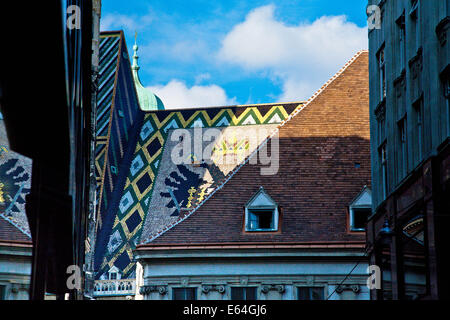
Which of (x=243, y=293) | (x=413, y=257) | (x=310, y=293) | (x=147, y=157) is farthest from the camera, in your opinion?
(x=147, y=157)

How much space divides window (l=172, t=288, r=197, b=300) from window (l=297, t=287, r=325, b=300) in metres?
2.91

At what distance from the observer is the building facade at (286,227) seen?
2409cm

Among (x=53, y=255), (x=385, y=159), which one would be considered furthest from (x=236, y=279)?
(x=53, y=255)

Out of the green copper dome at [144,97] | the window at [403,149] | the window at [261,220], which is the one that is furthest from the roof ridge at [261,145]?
the green copper dome at [144,97]

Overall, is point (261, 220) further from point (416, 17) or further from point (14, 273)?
point (14, 273)

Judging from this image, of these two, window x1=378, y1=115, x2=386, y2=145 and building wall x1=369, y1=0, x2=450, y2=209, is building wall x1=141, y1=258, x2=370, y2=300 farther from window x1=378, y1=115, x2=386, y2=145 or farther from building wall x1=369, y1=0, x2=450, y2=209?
window x1=378, y1=115, x2=386, y2=145

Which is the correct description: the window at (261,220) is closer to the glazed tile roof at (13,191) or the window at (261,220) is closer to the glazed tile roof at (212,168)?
the glazed tile roof at (212,168)

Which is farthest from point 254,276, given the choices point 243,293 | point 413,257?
point 413,257

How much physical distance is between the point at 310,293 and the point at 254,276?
1596mm

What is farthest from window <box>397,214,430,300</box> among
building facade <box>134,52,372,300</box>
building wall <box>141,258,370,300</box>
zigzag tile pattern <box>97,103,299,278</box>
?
zigzag tile pattern <box>97,103,299,278</box>

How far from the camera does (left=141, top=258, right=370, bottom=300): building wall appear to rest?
24062 mm

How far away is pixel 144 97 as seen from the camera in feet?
169

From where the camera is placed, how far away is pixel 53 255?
1035 centimetres
